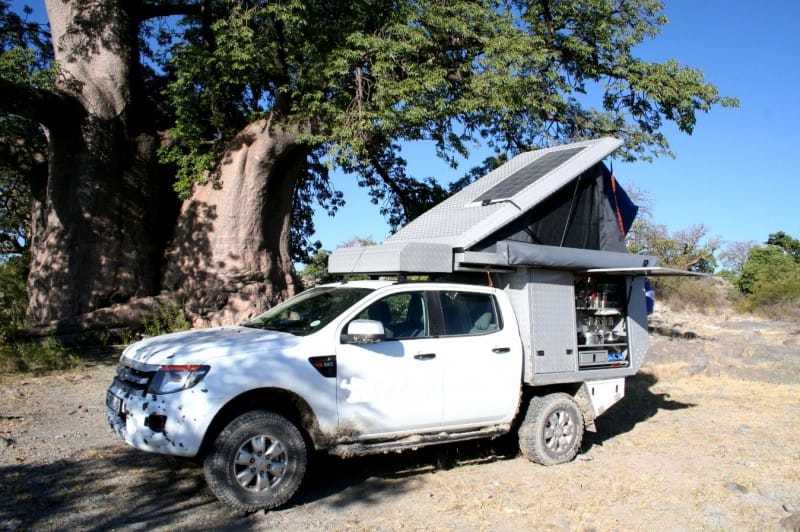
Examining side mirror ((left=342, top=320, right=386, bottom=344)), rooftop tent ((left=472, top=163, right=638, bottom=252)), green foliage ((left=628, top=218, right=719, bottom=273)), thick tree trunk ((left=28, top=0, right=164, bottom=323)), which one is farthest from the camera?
green foliage ((left=628, top=218, right=719, bottom=273))

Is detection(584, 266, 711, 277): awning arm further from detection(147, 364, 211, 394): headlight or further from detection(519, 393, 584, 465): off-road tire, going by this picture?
detection(147, 364, 211, 394): headlight

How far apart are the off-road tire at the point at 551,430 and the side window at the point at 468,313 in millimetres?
1065

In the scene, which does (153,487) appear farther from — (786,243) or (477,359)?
(786,243)

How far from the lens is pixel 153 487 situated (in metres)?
5.85

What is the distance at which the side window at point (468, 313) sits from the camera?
22.4 feet

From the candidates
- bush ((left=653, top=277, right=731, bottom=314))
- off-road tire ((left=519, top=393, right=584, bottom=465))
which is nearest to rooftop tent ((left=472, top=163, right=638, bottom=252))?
off-road tire ((left=519, top=393, right=584, bottom=465))

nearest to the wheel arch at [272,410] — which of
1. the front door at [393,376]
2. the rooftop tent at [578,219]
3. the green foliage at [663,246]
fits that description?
the front door at [393,376]

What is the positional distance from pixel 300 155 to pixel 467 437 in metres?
10.2

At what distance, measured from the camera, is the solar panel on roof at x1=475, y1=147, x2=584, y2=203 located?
8.02 meters

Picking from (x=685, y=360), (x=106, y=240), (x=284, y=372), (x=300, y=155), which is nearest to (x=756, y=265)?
(x=685, y=360)

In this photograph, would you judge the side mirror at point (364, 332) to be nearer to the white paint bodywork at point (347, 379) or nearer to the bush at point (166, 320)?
the white paint bodywork at point (347, 379)

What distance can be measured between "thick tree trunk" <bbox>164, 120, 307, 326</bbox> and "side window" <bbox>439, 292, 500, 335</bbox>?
27.3 feet

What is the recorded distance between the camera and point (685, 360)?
15211 mm

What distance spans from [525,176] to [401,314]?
285cm
